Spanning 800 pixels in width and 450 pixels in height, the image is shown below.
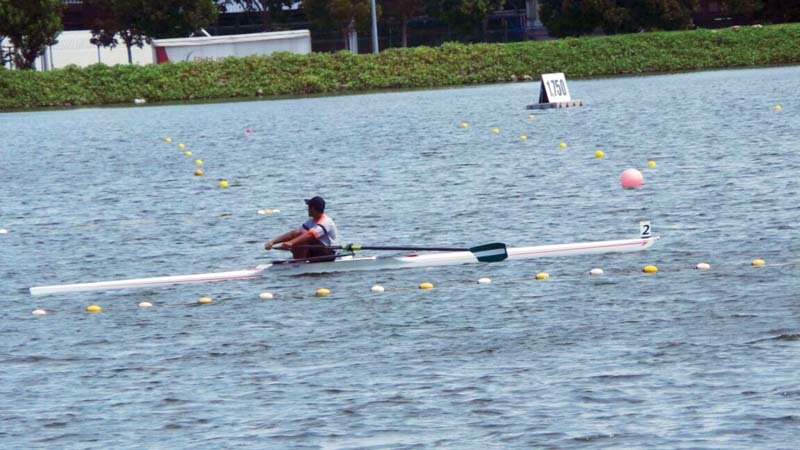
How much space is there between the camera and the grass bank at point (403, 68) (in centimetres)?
9038

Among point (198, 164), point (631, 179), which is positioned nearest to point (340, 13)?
point (198, 164)

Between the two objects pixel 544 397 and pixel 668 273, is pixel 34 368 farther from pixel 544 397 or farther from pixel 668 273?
pixel 668 273

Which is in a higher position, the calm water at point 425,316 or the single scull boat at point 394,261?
the single scull boat at point 394,261

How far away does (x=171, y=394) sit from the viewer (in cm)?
1559

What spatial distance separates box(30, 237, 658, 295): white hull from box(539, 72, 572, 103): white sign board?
40299 mm

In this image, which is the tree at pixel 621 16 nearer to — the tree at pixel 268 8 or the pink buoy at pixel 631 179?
the tree at pixel 268 8

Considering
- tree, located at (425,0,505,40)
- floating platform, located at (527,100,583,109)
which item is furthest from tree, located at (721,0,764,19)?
floating platform, located at (527,100,583,109)

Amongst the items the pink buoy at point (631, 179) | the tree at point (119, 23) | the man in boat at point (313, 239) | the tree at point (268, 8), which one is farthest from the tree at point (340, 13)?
the man in boat at point (313, 239)

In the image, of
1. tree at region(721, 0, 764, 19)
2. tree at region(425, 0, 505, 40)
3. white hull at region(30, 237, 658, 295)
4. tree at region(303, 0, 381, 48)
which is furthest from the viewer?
tree at region(425, 0, 505, 40)

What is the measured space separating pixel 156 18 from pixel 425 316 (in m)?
95.2

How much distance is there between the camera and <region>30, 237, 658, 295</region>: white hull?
71.3 ft

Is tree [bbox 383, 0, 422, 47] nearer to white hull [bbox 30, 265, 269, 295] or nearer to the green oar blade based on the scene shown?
the green oar blade

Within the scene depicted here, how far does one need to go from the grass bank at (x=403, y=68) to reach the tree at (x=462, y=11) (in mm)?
21666

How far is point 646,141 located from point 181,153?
15.9 meters
